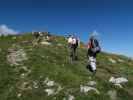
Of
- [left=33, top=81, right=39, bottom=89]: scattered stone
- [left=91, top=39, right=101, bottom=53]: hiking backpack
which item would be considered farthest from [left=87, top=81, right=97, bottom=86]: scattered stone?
[left=33, top=81, right=39, bottom=89]: scattered stone

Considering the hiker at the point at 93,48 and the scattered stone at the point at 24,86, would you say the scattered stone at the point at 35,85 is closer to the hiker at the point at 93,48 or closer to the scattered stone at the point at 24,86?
the scattered stone at the point at 24,86

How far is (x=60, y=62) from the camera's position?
35.7 meters

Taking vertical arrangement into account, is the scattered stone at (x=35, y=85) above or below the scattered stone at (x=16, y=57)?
below

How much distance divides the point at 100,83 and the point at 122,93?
2.29 m

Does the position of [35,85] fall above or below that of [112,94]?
above

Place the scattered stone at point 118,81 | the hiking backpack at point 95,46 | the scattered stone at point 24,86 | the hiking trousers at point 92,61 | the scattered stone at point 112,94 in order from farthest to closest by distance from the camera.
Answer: the hiking trousers at point 92,61 → the hiking backpack at point 95,46 → the scattered stone at point 118,81 → the scattered stone at point 24,86 → the scattered stone at point 112,94

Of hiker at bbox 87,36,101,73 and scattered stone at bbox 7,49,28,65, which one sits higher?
hiker at bbox 87,36,101,73

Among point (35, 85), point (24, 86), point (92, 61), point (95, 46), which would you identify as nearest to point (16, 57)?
point (24, 86)

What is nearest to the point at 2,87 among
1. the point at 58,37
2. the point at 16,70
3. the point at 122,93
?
the point at 16,70

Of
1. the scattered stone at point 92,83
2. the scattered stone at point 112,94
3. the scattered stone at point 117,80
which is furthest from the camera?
the scattered stone at point 117,80

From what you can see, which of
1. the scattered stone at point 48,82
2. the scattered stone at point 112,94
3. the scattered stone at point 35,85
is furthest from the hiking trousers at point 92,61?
the scattered stone at point 35,85

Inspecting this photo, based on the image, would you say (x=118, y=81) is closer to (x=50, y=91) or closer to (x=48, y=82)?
(x=48, y=82)

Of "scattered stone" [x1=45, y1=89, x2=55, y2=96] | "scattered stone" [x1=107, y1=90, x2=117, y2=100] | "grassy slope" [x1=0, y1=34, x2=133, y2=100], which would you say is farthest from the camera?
"scattered stone" [x1=45, y1=89, x2=55, y2=96]

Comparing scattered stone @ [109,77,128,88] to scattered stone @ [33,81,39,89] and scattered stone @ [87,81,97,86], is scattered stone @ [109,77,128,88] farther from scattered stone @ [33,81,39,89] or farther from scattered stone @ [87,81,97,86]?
scattered stone @ [33,81,39,89]
